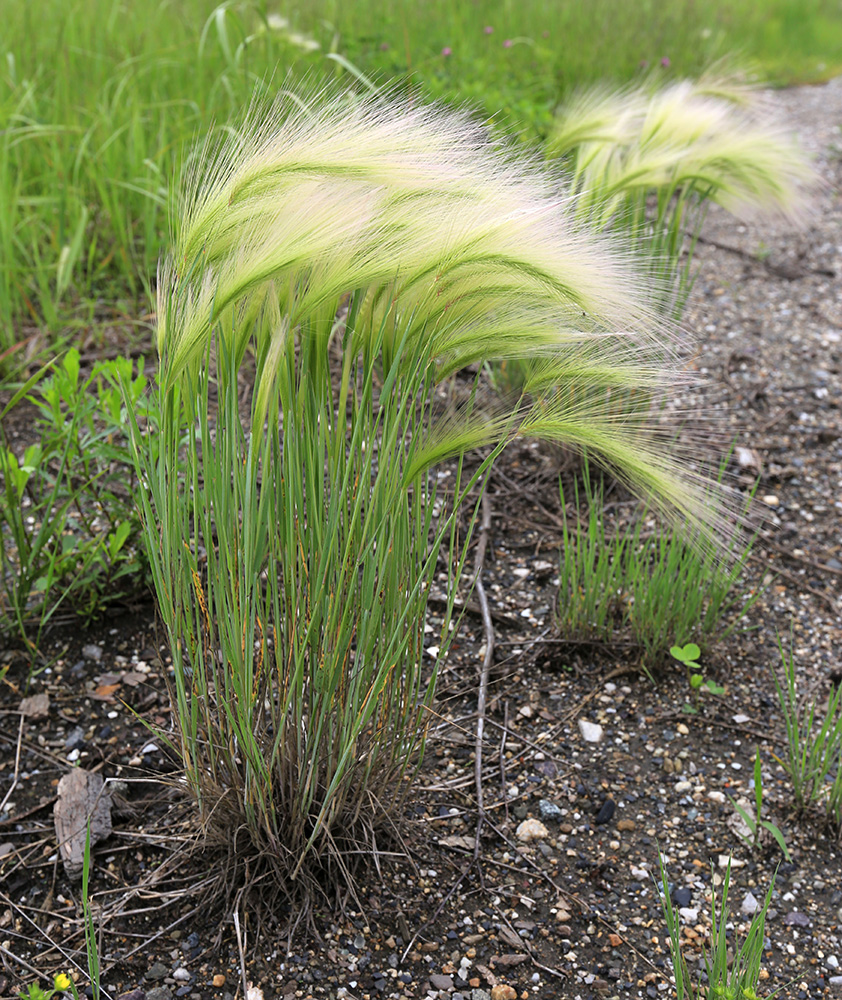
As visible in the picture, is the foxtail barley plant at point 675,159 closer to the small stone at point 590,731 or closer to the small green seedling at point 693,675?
the small green seedling at point 693,675

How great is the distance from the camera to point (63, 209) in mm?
2898

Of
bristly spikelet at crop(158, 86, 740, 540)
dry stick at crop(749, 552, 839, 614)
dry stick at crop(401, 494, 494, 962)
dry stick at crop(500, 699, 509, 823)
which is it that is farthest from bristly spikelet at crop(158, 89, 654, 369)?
dry stick at crop(749, 552, 839, 614)

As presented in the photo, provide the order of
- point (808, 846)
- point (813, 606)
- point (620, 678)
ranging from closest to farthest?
point (808, 846) → point (620, 678) → point (813, 606)

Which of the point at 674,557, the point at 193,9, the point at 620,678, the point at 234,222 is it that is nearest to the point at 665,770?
the point at 620,678

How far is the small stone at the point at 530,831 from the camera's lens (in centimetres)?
156

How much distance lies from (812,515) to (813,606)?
387mm

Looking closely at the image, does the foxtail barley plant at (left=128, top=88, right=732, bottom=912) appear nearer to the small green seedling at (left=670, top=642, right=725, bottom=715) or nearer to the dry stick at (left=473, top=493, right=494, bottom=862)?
the dry stick at (left=473, top=493, right=494, bottom=862)

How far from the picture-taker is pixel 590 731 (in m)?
1.79

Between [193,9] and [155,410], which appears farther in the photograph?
[193,9]

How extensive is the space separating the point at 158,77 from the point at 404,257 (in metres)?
3.08

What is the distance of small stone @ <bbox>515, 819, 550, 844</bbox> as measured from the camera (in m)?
1.56

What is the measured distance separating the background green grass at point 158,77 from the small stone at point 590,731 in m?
1.09

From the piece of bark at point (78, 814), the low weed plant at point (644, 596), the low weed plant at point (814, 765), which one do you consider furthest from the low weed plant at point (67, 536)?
the low weed plant at point (814, 765)

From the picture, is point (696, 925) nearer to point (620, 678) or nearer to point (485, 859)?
point (485, 859)
